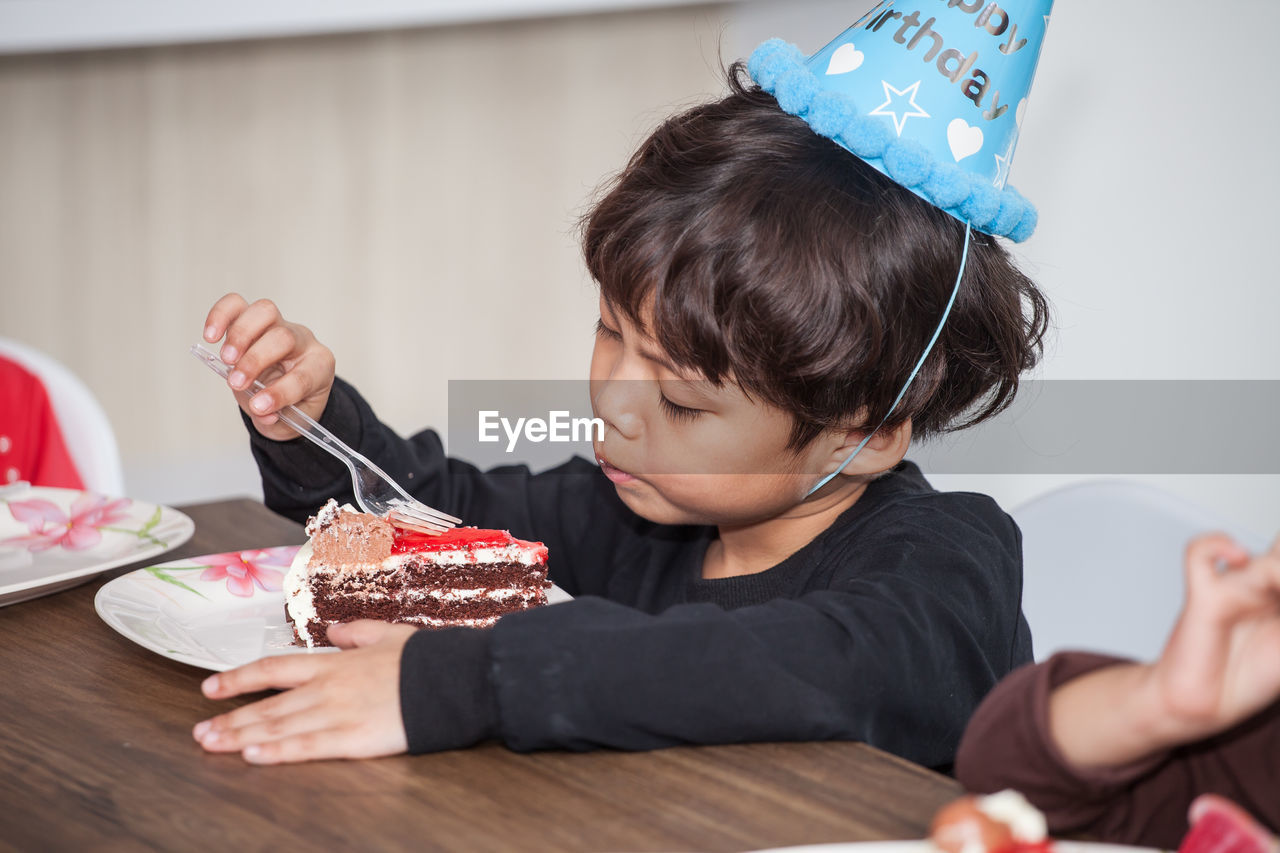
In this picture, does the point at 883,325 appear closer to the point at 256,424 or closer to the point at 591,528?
the point at 591,528

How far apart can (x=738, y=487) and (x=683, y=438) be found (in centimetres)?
8

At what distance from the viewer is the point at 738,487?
43.1 inches

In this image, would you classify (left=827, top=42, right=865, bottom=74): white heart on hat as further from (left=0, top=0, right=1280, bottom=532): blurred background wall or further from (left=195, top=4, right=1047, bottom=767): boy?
(left=0, top=0, right=1280, bottom=532): blurred background wall

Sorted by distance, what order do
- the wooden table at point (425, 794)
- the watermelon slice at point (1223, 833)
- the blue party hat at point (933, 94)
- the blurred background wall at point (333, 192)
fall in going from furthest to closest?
the blurred background wall at point (333, 192) < the blue party hat at point (933, 94) < the wooden table at point (425, 794) < the watermelon slice at point (1223, 833)

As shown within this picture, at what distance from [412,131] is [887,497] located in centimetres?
304

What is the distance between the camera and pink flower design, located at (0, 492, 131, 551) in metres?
1.21

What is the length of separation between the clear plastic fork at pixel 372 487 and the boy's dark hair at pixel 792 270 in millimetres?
300

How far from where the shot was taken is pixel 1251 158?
6.01 ft

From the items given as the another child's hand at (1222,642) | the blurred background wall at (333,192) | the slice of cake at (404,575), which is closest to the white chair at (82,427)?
the slice of cake at (404,575)

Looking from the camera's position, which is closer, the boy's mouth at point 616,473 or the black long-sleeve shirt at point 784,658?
the black long-sleeve shirt at point 784,658

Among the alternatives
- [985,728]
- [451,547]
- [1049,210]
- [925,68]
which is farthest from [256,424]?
[1049,210]

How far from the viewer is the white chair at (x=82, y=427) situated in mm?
1664

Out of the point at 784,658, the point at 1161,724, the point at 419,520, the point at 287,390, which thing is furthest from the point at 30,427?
the point at 1161,724

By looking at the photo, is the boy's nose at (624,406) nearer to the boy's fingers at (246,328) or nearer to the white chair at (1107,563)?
the boy's fingers at (246,328)
